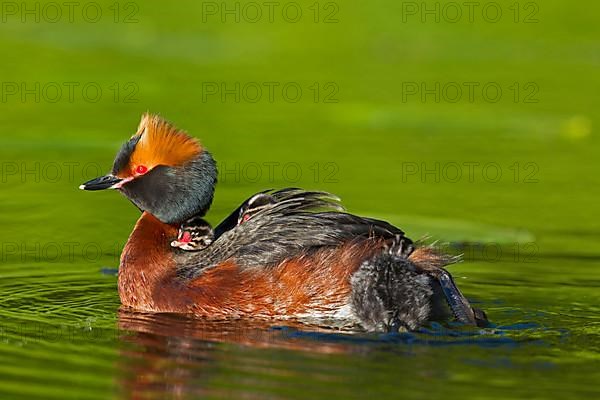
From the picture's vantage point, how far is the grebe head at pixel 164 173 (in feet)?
37.8

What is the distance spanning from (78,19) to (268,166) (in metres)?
10.6

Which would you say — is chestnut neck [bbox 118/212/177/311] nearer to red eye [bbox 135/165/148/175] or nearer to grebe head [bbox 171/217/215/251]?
grebe head [bbox 171/217/215/251]

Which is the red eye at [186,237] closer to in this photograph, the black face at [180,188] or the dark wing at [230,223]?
the black face at [180,188]

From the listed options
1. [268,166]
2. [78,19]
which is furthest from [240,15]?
[268,166]

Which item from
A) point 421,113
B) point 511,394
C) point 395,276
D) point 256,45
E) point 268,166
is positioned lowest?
point 511,394

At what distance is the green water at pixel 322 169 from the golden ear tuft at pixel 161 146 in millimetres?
1177

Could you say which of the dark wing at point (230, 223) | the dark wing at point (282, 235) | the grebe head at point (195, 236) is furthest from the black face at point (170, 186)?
the dark wing at point (282, 235)

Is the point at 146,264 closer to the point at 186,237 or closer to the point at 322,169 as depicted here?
the point at 186,237

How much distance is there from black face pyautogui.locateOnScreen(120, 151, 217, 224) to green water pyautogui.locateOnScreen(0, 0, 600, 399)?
89cm

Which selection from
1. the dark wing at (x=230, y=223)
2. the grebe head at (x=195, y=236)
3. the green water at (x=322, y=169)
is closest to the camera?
the green water at (x=322, y=169)

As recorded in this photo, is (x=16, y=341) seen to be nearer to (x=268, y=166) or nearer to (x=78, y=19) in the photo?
(x=268, y=166)

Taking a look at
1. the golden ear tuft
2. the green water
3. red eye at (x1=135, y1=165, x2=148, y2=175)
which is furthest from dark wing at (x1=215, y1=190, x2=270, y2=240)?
the green water

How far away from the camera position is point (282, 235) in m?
10.9

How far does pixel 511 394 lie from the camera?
27.6 ft
